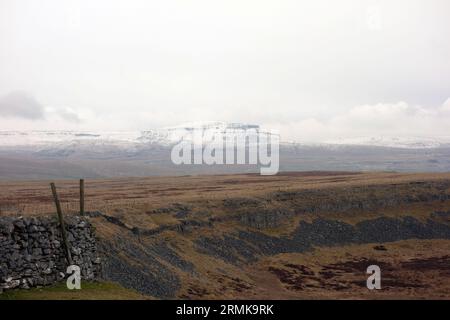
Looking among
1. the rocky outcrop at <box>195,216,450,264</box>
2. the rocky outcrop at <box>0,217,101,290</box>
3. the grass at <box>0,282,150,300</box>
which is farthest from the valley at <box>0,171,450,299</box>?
the rocky outcrop at <box>0,217,101,290</box>

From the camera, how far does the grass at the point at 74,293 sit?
87.0 feet

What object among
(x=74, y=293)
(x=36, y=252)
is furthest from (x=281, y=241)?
(x=36, y=252)

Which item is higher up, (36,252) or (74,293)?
(36,252)

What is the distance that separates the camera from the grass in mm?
26531

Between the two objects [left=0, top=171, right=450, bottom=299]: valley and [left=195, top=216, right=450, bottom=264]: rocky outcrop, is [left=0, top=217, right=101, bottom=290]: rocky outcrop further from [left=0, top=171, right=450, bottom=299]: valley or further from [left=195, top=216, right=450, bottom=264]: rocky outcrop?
[left=195, top=216, right=450, bottom=264]: rocky outcrop

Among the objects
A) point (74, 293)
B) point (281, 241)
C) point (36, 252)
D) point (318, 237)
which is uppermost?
point (36, 252)

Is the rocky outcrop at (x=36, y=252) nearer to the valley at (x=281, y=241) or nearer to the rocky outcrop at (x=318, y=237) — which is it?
the valley at (x=281, y=241)

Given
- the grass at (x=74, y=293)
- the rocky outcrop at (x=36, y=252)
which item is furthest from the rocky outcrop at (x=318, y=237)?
the rocky outcrop at (x=36, y=252)

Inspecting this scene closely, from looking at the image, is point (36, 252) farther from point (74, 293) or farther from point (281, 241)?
point (281, 241)

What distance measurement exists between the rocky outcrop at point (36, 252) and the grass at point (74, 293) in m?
0.62

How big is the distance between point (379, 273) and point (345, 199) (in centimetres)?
2922

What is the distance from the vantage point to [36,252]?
96.0 ft

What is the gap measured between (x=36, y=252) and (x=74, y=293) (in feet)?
12.5

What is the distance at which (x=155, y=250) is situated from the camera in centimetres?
5091
